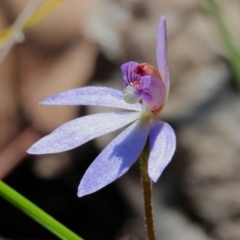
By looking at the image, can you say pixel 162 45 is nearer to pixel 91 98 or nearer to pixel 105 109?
pixel 91 98

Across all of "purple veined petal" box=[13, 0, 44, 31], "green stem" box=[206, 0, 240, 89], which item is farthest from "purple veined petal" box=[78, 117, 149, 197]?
"purple veined petal" box=[13, 0, 44, 31]

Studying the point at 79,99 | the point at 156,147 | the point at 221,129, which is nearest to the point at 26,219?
the point at 221,129

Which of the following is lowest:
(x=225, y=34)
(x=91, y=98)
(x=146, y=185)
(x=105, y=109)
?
(x=146, y=185)

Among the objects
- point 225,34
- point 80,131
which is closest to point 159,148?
point 80,131

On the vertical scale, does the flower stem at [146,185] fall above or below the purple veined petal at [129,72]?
below

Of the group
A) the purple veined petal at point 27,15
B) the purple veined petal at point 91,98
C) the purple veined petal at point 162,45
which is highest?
the purple veined petal at point 27,15

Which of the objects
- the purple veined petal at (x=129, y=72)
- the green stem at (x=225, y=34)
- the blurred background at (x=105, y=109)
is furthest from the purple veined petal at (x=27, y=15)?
the purple veined petal at (x=129, y=72)

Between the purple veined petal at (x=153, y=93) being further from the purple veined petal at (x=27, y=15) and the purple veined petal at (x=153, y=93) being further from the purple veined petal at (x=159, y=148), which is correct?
the purple veined petal at (x=27, y=15)

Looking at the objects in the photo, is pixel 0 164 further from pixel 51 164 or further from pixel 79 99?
pixel 79 99
